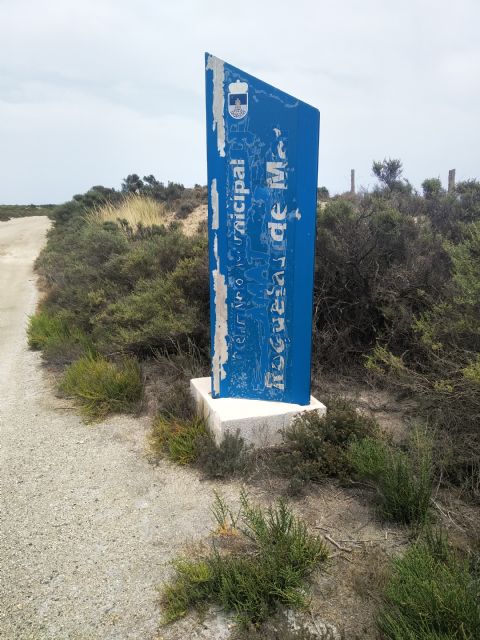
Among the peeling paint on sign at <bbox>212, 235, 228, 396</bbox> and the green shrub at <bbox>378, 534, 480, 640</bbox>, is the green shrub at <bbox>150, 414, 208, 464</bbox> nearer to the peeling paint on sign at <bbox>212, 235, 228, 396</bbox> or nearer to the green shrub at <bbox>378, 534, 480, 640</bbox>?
the peeling paint on sign at <bbox>212, 235, 228, 396</bbox>

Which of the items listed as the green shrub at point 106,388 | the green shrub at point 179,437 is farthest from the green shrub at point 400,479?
the green shrub at point 106,388

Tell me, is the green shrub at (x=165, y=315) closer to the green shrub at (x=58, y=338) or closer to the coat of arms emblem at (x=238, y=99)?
the green shrub at (x=58, y=338)

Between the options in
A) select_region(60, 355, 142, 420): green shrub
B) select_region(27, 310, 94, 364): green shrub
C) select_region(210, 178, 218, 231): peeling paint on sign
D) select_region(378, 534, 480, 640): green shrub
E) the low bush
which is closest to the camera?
select_region(378, 534, 480, 640): green shrub

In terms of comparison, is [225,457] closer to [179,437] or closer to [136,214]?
[179,437]

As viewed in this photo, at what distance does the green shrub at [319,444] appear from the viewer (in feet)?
11.1

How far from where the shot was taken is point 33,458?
4.08 meters

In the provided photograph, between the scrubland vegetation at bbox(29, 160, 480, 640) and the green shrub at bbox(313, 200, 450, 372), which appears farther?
the green shrub at bbox(313, 200, 450, 372)

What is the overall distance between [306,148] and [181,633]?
2.97m

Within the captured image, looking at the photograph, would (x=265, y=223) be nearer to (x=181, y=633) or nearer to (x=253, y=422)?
(x=253, y=422)

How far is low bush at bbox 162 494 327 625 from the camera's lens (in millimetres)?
2295

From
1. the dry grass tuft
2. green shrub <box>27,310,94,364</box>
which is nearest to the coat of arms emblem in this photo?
green shrub <box>27,310,94,364</box>

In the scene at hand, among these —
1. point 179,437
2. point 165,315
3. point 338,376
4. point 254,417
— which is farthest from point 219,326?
point 165,315

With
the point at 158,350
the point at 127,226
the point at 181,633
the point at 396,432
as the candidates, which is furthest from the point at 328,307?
the point at 127,226

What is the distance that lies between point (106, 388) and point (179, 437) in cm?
135
